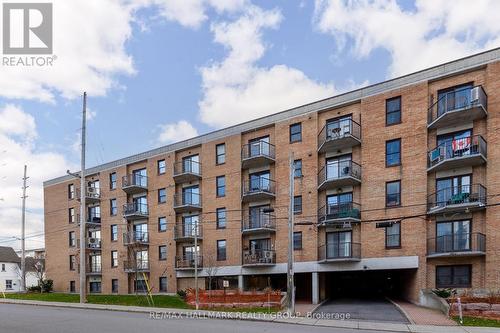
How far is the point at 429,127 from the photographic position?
71.1 ft

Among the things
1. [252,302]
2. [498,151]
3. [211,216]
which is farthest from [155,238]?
[498,151]

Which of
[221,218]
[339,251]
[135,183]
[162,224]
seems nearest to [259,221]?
[221,218]

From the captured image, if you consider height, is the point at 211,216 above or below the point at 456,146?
below

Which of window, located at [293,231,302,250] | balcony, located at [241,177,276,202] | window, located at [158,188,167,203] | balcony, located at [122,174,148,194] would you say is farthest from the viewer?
balcony, located at [122,174,148,194]

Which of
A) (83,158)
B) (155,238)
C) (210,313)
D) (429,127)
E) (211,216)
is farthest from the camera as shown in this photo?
(155,238)

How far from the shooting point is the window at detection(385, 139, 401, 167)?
22859mm

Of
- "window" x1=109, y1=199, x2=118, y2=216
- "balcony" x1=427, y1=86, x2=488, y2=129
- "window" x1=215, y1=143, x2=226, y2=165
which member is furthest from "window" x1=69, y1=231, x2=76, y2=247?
"balcony" x1=427, y1=86, x2=488, y2=129

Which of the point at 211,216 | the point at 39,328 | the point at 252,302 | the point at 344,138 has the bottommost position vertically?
the point at 252,302

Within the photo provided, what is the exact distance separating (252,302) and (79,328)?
34.1 feet

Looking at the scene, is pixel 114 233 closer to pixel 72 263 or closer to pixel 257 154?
pixel 72 263

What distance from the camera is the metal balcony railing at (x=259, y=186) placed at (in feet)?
90.5

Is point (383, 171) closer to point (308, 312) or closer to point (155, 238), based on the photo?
point (308, 312)

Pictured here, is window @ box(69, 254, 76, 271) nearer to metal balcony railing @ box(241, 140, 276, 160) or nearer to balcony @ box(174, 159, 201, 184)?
balcony @ box(174, 159, 201, 184)

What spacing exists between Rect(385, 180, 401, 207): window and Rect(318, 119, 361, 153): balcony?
336 cm
